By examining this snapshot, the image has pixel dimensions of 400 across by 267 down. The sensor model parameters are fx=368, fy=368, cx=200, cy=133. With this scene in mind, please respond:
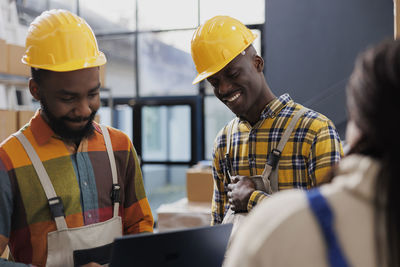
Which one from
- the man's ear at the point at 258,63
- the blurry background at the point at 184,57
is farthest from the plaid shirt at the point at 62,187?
the blurry background at the point at 184,57

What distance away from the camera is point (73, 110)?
1.16m

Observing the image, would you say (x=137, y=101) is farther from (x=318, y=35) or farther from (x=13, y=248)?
(x=13, y=248)

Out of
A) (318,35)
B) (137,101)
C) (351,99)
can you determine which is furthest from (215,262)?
(137,101)

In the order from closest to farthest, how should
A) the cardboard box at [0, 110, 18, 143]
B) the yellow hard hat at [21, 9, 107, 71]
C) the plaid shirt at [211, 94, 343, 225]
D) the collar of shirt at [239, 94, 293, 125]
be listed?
the yellow hard hat at [21, 9, 107, 71]
the plaid shirt at [211, 94, 343, 225]
the collar of shirt at [239, 94, 293, 125]
the cardboard box at [0, 110, 18, 143]

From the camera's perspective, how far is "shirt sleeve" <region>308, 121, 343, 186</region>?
48.3 inches

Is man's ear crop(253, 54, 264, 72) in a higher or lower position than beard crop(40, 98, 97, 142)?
higher

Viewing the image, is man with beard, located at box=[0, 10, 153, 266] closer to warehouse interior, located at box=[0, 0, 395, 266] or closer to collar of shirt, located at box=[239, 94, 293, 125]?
collar of shirt, located at box=[239, 94, 293, 125]

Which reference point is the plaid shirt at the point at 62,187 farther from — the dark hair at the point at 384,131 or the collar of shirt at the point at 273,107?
the dark hair at the point at 384,131

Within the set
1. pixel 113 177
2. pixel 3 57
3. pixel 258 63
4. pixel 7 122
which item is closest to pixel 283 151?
pixel 258 63

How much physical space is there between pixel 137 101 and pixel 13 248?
4.79 metres

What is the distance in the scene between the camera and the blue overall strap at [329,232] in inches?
17.8

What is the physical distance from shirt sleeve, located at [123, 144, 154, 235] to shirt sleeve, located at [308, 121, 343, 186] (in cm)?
59

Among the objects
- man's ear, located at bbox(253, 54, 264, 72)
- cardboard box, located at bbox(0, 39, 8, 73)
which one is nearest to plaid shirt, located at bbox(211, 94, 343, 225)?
man's ear, located at bbox(253, 54, 264, 72)

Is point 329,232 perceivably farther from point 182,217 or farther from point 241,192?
point 182,217
